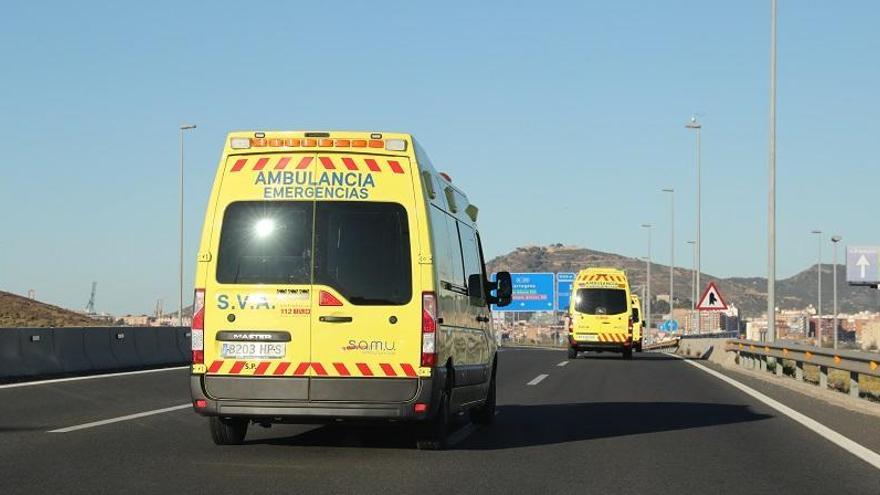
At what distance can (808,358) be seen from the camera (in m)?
22.1

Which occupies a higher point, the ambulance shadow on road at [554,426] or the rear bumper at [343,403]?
the rear bumper at [343,403]

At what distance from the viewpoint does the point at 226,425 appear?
36.0ft

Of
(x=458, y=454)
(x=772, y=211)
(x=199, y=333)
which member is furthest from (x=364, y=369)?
(x=772, y=211)

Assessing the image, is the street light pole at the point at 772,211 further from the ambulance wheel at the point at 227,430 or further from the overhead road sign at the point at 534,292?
the overhead road sign at the point at 534,292

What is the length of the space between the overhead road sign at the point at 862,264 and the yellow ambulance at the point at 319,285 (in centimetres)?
9412

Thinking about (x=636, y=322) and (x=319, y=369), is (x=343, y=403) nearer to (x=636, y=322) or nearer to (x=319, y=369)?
(x=319, y=369)

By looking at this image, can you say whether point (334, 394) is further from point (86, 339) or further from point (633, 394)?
point (86, 339)

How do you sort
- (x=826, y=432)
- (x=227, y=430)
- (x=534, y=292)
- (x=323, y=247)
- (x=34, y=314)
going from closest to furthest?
(x=323, y=247), (x=227, y=430), (x=826, y=432), (x=34, y=314), (x=534, y=292)

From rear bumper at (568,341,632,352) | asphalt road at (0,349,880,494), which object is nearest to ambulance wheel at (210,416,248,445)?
asphalt road at (0,349,880,494)

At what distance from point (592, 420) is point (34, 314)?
39.5 meters

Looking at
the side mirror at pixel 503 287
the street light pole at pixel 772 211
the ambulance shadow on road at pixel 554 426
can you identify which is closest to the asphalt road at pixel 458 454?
the ambulance shadow on road at pixel 554 426

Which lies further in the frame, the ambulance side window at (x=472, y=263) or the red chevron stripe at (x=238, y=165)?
the ambulance side window at (x=472, y=263)

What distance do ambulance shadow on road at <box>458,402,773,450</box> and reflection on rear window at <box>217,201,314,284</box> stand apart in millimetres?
2391

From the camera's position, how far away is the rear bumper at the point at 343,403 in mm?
10133
